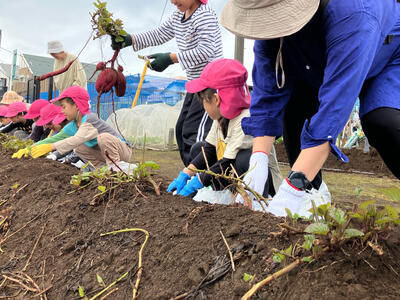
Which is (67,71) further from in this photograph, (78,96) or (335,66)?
(335,66)

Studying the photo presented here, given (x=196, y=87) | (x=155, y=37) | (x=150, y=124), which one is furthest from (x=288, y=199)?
(x=150, y=124)

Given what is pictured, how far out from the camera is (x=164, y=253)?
1186 millimetres

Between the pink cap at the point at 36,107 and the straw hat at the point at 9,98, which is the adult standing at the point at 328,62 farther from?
the straw hat at the point at 9,98

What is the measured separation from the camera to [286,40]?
5.65 ft

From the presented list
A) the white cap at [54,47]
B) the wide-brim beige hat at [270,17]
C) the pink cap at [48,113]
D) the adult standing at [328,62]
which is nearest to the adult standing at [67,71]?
the white cap at [54,47]

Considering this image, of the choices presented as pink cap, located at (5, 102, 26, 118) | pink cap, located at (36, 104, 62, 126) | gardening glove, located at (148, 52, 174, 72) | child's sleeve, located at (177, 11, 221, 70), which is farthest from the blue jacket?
pink cap, located at (5, 102, 26, 118)

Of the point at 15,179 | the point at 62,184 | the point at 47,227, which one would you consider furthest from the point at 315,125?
the point at 15,179

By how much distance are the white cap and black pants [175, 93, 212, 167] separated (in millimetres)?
2401

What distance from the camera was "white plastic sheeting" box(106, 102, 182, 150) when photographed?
965cm

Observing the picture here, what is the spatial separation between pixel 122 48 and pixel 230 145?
105cm

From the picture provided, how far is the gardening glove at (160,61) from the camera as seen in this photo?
3.00 m

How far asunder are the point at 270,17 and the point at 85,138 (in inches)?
107

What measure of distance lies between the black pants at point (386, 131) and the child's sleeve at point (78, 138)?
2.78m

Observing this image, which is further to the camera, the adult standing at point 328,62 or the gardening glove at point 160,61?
the gardening glove at point 160,61
